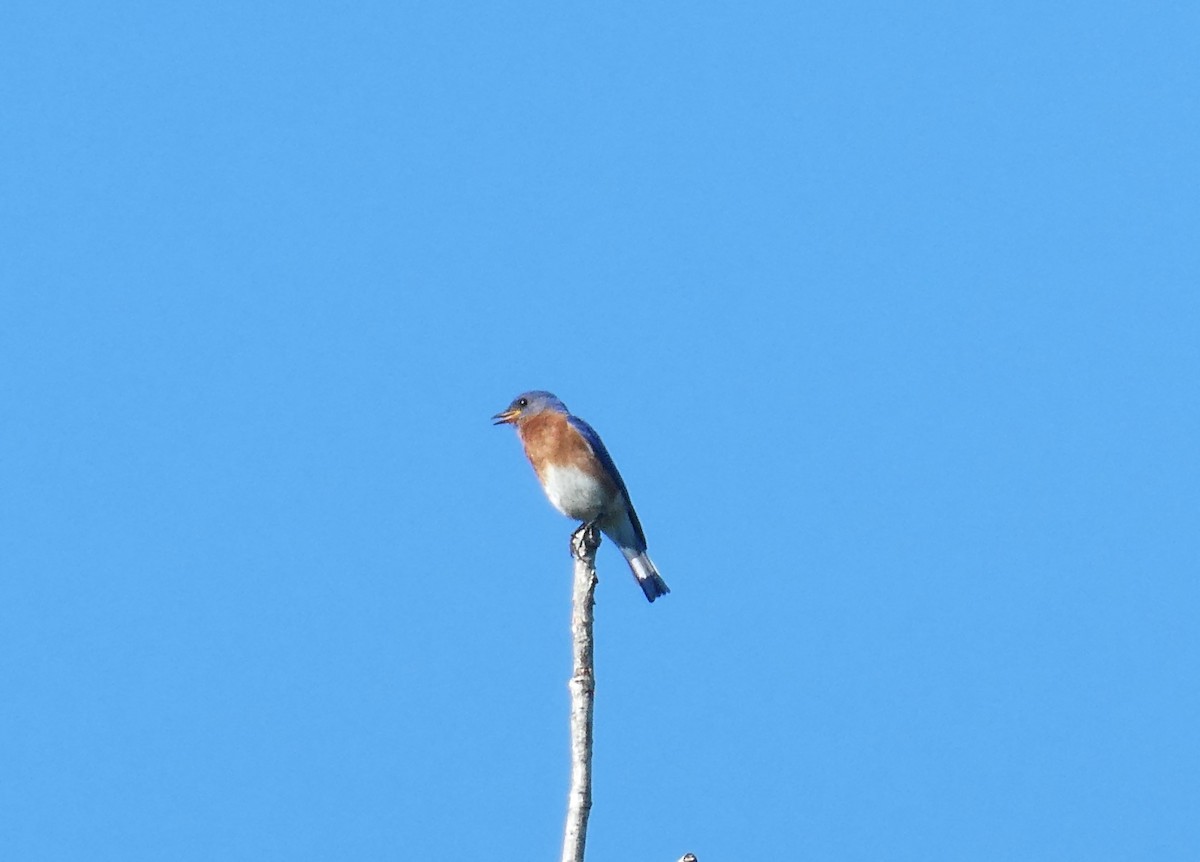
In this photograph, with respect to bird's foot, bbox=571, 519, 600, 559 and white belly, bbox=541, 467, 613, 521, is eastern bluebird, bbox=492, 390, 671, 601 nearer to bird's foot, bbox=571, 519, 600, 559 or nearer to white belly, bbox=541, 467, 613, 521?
white belly, bbox=541, 467, 613, 521

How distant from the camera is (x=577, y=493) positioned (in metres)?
12.4

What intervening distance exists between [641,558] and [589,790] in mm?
7214

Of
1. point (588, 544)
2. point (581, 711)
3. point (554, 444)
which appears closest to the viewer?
point (581, 711)

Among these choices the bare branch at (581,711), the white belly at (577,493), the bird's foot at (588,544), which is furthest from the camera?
the white belly at (577,493)

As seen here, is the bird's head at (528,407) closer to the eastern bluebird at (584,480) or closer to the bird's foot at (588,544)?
the eastern bluebird at (584,480)

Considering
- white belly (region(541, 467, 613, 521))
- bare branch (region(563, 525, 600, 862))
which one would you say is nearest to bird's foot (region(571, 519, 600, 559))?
bare branch (region(563, 525, 600, 862))

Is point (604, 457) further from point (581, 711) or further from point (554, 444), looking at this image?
point (581, 711)

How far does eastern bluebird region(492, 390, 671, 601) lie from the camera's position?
1243cm

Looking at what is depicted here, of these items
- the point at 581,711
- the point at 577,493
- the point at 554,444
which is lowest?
the point at 581,711

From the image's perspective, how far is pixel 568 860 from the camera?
208 inches

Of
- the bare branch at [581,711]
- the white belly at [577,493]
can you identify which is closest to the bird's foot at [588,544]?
the bare branch at [581,711]

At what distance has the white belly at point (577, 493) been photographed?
12.4m

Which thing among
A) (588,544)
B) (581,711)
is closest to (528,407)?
(588,544)

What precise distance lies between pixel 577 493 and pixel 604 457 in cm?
33
